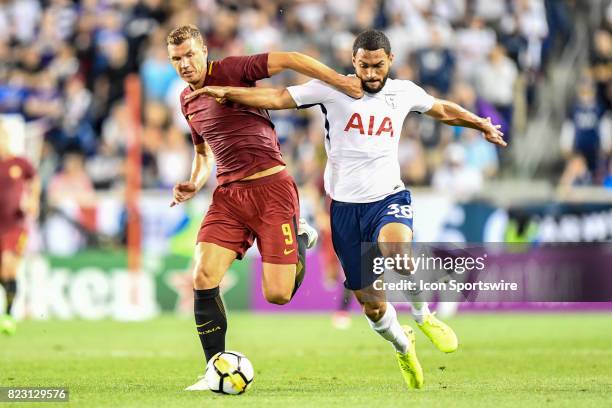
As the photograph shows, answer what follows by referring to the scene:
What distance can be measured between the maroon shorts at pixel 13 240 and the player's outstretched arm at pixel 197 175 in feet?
17.8

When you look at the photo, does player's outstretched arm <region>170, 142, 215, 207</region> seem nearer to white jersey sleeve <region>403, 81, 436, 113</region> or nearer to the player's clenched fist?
the player's clenched fist

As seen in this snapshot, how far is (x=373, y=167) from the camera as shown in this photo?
9273 mm

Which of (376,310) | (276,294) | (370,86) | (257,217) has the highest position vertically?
(370,86)

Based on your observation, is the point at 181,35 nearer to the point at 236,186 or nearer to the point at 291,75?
the point at 236,186

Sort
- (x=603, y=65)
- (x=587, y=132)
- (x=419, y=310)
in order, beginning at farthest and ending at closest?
(x=603, y=65)
(x=587, y=132)
(x=419, y=310)

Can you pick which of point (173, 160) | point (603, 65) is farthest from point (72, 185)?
point (603, 65)

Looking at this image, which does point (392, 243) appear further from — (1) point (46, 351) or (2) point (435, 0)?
(2) point (435, 0)

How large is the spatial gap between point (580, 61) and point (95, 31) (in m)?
7.90

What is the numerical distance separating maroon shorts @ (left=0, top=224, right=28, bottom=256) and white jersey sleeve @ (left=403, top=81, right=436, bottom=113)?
683cm

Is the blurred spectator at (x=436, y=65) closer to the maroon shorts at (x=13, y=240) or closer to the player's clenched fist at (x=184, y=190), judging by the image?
the maroon shorts at (x=13, y=240)

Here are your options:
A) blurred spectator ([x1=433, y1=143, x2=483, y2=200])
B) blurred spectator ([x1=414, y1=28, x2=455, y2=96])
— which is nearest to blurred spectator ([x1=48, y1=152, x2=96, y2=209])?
blurred spectator ([x1=433, y1=143, x2=483, y2=200])

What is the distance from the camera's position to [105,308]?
715 inches

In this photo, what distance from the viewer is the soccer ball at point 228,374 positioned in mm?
8539

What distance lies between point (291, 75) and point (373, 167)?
10.4 m
